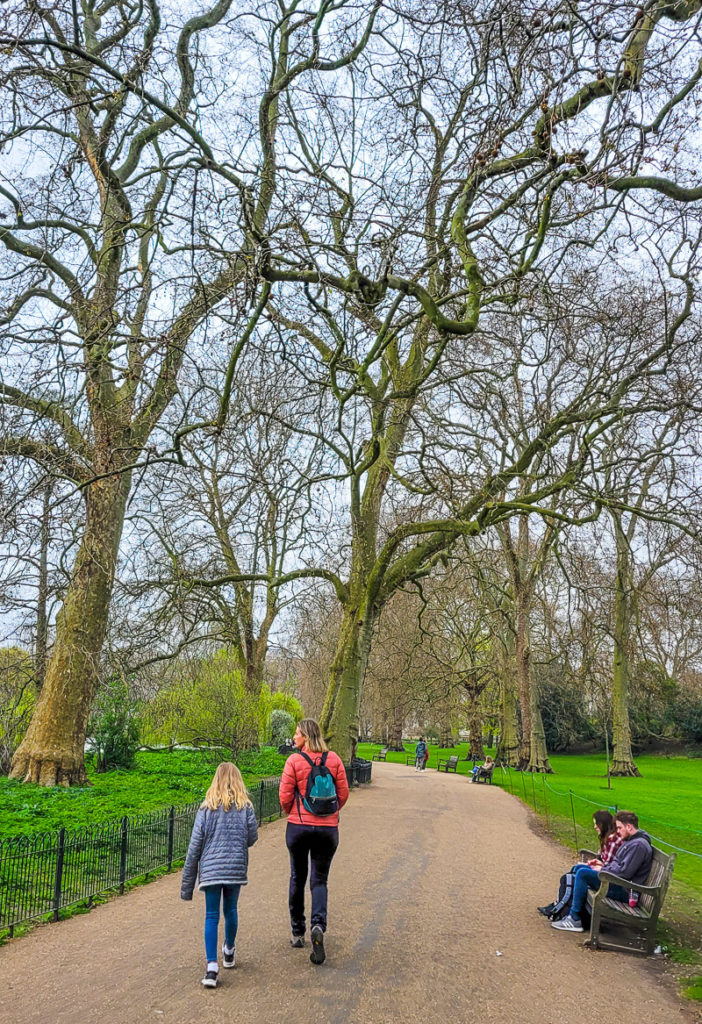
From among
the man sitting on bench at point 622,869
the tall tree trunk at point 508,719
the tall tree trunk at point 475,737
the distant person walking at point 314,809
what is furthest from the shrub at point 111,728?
the tall tree trunk at point 475,737

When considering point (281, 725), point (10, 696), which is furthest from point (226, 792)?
point (281, 725)

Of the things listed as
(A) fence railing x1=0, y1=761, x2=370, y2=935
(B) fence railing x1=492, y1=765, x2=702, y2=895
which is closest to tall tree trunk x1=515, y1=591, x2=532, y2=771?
(B) fence railing x1=492, y1=765, x2=702, y2=895

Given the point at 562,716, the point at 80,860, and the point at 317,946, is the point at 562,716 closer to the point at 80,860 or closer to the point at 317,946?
the point at 80,860

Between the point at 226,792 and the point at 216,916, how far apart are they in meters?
0.82

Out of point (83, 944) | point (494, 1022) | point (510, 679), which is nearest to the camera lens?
point (494, 1022)

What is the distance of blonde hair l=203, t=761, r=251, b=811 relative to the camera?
5.68m

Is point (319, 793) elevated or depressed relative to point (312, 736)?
depressed

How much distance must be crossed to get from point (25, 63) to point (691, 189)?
839 cm

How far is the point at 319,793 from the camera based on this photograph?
238 inches

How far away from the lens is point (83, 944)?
6.50 m

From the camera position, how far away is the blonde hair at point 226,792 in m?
5.68

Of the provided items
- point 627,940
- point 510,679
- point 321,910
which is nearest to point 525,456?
point 627,940

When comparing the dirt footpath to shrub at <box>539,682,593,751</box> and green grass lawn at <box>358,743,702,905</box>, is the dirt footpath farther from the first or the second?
shrub at <box>539,682,593,751</box>

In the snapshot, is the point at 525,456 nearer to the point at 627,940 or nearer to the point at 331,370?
the point at 331,370
